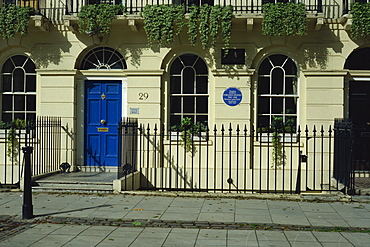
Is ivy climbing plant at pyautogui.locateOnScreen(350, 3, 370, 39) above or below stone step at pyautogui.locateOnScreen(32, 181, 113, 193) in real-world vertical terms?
above

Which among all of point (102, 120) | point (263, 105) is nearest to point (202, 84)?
point (263, 105)

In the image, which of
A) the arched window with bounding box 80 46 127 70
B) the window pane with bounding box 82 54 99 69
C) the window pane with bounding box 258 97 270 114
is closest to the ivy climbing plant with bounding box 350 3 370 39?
the window pane with bounding box 258 97 270 114

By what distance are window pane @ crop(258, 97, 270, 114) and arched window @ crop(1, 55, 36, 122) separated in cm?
648

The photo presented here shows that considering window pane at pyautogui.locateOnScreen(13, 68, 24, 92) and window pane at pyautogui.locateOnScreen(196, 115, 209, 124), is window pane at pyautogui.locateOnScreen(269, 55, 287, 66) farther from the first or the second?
window pane at pyautogui.locateOnScreen(13, 68, 24, 92)

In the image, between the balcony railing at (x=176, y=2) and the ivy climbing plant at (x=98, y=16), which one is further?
the balcony railing at (x=176, y=2)

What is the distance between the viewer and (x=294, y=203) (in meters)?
10.8

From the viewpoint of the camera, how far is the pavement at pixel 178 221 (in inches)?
311

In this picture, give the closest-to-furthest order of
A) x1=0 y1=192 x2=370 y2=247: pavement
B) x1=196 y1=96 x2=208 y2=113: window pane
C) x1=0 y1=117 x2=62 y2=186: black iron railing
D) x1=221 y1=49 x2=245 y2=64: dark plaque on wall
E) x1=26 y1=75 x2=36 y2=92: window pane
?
x1=0 y1=192 x2=370 y2=247: pavement < x1=0 y1=117 x2=62 y2=186: black iron railing < x1=221 y1=49 x2=245 y2=64: dark plaque on wall < x1=196 y1=96 x2=208 y2=113: window pane < x1=26 y1=75 x2=36 y2=92: window pane

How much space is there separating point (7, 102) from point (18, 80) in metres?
0.72

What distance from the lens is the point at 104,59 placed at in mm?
14688

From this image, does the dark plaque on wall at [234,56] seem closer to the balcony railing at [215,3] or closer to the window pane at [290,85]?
the balcony railing at [215,3]

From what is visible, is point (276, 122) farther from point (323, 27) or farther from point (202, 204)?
point (202, 204)

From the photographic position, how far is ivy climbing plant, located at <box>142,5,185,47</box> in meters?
13.6

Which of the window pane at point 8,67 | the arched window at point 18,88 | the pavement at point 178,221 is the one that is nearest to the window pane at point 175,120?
the pavement at point 178,221
